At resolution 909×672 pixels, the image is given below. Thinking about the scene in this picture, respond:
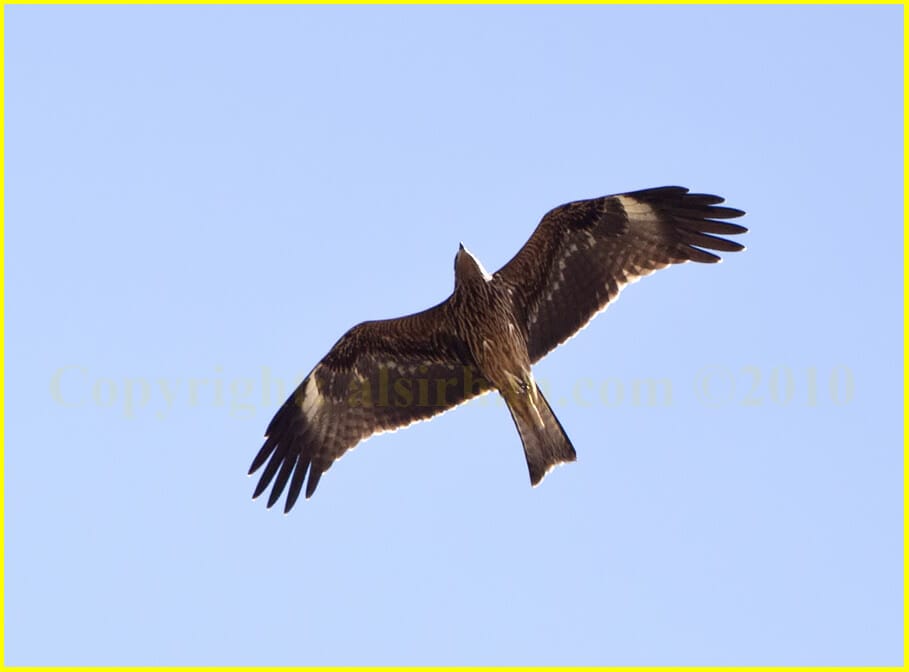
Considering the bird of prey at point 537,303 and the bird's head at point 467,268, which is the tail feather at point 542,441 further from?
the bird's head at point 467,268

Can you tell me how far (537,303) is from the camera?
14430 mm

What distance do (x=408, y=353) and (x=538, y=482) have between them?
1.89 metres

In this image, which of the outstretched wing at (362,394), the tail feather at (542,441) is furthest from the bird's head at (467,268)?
the tail feather at (542,441)

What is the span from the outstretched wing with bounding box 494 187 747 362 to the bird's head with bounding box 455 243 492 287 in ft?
0.92

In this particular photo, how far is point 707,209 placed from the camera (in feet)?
46.4

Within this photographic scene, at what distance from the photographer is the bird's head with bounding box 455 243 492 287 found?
46.2ft

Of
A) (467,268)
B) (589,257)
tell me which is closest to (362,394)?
(467,268)

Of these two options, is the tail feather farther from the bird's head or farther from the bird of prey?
the bird's head

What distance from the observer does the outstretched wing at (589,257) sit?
14.3m

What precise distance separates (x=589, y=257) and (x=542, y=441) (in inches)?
71.8

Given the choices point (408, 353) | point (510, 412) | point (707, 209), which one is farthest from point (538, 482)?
point (707, 209)

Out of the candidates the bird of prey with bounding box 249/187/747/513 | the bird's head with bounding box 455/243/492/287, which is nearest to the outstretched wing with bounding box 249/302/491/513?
the bird of prey with bounding box 249/187/747/513

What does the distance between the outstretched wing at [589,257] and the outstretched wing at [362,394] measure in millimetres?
899

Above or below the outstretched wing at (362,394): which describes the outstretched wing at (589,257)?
above
